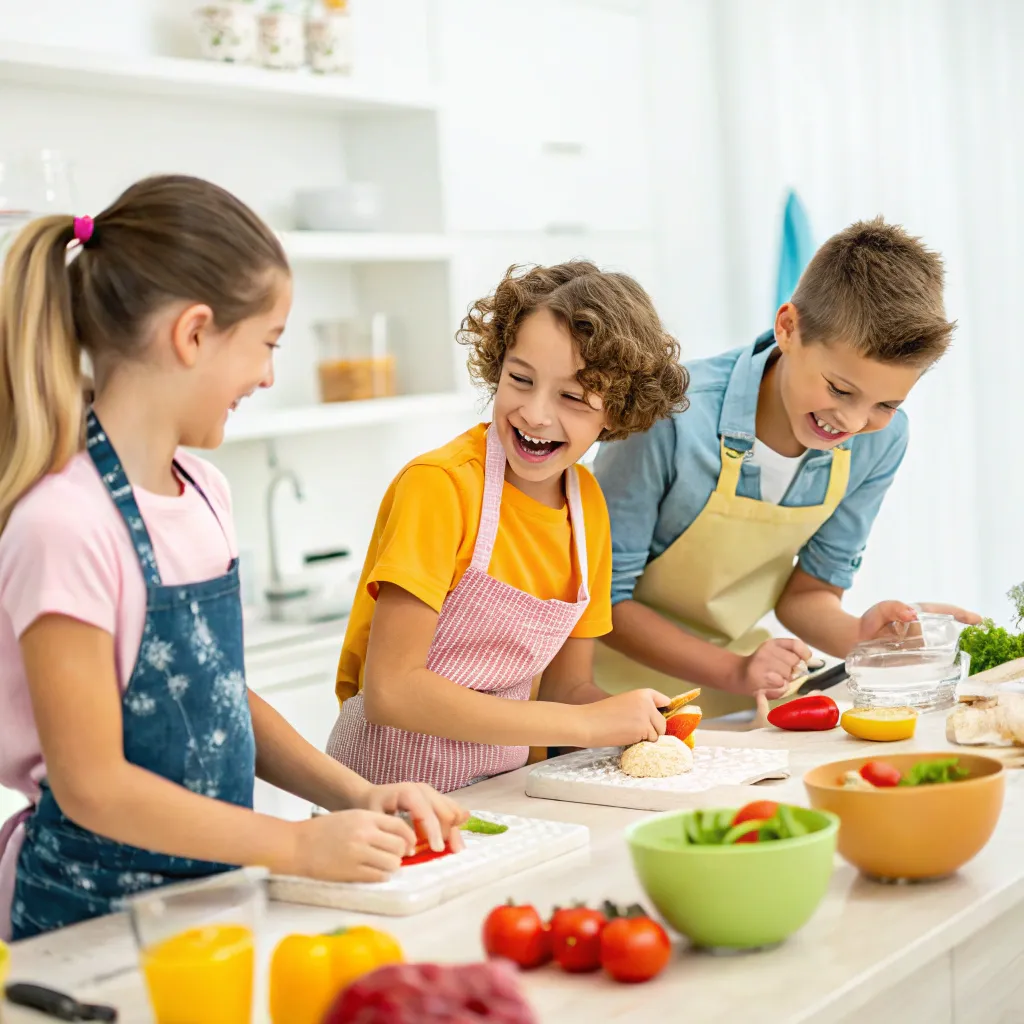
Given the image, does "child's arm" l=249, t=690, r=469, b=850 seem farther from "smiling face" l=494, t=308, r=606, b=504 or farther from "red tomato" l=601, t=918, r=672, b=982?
"smiling face" l=494, t=308, r=606, b=504

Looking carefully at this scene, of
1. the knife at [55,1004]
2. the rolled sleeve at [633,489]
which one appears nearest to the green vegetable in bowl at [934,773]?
the knife at [55,1004]

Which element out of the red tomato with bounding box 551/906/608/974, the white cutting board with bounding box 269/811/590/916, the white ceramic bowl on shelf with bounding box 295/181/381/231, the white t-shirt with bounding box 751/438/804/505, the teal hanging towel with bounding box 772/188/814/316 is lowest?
the white cutting board with bounding box 269/811/590/916

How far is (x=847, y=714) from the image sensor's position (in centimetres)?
177

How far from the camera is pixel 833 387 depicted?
197cm

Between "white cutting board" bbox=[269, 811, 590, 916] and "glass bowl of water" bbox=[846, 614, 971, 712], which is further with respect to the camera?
"glass bowl of water" bbox=[846, 614, 971, 712]

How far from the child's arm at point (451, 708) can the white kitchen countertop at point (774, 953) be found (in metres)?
0.25

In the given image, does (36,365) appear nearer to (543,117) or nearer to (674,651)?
(674,651)

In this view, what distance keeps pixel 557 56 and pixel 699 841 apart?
11.4ft

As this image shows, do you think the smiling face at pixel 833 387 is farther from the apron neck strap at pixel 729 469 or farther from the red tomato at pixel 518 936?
the red tomato at pixel 518 936

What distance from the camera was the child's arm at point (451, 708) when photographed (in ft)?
5.49

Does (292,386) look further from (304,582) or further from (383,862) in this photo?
(383,862)

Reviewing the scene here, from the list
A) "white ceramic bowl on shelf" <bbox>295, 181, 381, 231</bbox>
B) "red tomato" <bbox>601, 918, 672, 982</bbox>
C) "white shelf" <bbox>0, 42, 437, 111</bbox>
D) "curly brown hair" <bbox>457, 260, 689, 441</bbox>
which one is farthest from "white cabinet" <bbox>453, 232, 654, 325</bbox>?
"red tomato" <bbox>601, 918, 672, 982</bbox>

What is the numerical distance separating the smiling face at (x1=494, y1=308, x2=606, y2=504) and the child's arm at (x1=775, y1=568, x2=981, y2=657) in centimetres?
61

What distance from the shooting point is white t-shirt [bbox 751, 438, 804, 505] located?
7.17ft
